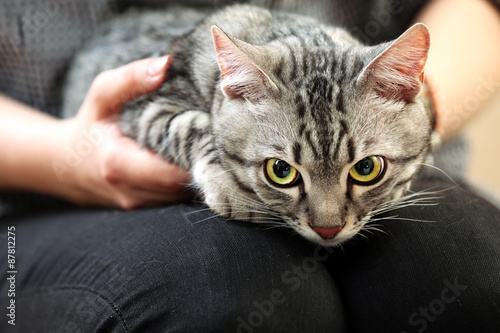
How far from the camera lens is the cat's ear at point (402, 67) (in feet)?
2.82

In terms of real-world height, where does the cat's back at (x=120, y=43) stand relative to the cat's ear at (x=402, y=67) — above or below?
below

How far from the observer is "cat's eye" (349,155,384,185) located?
0.95m

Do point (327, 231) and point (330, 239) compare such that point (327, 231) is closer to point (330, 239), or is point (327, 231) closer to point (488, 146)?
point (330, 239)

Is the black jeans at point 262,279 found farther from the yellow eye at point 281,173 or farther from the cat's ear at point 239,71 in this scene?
the cat's ear at point 239,71

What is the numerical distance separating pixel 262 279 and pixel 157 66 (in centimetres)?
63

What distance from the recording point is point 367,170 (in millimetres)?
950

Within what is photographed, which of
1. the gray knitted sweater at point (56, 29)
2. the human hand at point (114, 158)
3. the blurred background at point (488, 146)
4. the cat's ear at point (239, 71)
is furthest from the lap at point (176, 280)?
the blurred background at point (488, 146)

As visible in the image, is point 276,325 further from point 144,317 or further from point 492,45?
point 492,45

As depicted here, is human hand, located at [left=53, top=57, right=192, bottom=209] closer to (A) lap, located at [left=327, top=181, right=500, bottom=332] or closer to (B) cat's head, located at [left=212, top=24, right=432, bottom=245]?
(B) cat's head, located at [left=212, top=24, right=432, bottom=245]

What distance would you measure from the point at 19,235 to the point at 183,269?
0.67m

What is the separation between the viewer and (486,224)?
101 cm

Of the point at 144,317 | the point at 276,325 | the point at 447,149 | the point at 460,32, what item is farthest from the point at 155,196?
the point at 460,32

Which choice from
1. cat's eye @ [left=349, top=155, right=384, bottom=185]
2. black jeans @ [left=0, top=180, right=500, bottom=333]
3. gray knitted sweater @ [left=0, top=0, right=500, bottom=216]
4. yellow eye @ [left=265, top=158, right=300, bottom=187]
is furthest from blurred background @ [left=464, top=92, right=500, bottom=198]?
yellow eye @ [left=265, top=158, right=300, bottom=187]

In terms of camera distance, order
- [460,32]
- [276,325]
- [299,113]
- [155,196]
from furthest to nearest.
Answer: [460,32]
[155,196]
[299,113]
[276,325]
